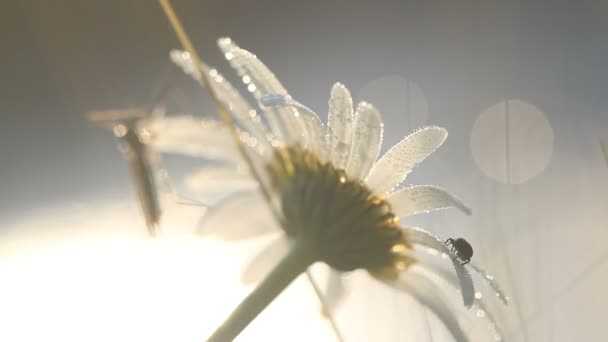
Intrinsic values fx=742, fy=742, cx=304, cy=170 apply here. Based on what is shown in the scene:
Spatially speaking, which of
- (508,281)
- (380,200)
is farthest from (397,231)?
(508,281)

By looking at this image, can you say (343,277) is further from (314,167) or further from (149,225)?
(149,225)

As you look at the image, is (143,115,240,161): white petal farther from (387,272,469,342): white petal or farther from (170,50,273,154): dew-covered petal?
(387,272,469,342): white petal

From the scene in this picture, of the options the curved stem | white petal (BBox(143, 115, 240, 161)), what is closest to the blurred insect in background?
white petal (BBox(143, 115, 240, 161))

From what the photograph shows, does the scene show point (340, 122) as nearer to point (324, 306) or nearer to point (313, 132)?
point (313, 132)

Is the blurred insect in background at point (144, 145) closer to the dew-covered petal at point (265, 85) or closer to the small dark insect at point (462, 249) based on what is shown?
the dew-covered petal at point (265, 85)

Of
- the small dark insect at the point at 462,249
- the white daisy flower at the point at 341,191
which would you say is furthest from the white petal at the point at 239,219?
the small dark insect at the point at 462,249

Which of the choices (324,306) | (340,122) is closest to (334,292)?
(324,306)

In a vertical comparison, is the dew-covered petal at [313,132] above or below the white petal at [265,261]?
above
